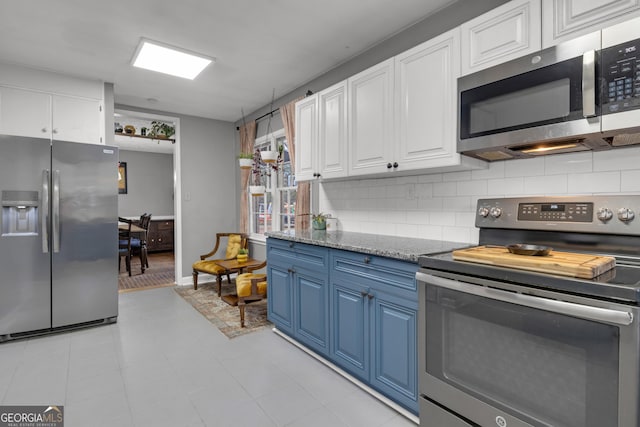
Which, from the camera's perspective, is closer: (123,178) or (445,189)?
(445,189)

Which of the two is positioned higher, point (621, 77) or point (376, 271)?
point (621, 77)

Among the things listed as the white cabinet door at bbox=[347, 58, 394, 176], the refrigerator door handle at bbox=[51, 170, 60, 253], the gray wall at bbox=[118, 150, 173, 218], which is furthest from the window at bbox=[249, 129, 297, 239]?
the gray wall at bbox=[118, 150, 173, 218]

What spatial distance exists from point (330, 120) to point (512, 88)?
1460 mm

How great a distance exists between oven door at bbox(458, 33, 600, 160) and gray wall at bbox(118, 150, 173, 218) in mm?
8196

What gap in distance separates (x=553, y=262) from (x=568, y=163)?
853 millimetres

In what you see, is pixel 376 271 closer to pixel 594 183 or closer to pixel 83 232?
pixel 594 183

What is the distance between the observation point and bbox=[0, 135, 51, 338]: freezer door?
2859 mm

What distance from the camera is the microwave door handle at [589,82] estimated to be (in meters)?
1.34

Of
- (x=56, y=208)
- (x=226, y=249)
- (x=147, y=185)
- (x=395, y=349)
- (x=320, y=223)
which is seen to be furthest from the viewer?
(x=147, y=185)

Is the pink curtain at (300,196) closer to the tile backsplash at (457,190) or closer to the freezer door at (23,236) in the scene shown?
the tile backsplash at (457,190)

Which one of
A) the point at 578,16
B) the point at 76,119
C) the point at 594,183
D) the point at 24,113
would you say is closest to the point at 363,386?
the point at 594,183

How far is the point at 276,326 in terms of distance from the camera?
2.98 metres

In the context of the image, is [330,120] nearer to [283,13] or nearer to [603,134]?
[283,13]

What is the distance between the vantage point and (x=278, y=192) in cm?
454
